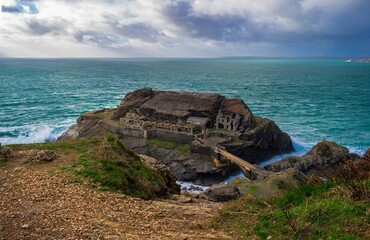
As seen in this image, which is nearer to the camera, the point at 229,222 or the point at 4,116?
the point at 229,222

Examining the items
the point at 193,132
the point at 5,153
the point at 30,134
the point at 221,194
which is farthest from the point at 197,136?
the point at 5,153

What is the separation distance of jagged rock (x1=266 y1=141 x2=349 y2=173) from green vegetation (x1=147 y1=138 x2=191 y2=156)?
12.4 m

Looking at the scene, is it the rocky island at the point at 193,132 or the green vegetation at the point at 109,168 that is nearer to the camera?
the green vegetation at the point at 109,168

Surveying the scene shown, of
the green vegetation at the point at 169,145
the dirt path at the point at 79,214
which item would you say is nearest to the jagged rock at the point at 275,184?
the dirt path at the point at 79,214

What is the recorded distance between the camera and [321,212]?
10.1 metres

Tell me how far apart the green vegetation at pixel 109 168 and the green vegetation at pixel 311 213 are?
4.81 meters

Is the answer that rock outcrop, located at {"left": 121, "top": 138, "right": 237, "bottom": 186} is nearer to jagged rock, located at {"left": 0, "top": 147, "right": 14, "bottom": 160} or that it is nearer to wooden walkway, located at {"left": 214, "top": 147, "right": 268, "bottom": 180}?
wooden walkway, located at {"left": 214, "top": 147, "right": 268, "bottom": 180}

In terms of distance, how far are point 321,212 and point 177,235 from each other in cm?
463

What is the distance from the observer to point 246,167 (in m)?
40.7

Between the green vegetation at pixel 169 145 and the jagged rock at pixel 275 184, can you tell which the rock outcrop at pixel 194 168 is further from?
the jagged rock at pixel 275 184

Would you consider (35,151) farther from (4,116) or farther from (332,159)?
(4,116)

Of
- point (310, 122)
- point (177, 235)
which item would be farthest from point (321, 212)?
point (310, 122)

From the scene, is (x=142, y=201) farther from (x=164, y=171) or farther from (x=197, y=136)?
(x=197, y=136)

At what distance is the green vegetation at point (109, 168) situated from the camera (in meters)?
14.3
